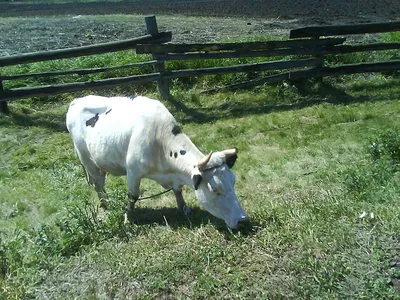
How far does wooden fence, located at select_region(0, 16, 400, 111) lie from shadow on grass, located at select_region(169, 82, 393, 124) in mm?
434

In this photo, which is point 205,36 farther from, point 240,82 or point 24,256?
point 24,256

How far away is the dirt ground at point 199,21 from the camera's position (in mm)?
16797

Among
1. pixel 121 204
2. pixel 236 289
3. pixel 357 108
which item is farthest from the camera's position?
pixel 357 108

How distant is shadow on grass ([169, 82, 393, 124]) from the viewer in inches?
391

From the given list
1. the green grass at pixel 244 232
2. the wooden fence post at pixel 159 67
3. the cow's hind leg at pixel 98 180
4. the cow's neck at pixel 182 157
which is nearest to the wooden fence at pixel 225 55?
the wooden fence post at pixel 159 67

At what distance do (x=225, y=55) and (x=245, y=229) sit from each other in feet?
20.7

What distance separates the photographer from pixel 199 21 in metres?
21.7

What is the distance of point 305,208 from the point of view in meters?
5.43

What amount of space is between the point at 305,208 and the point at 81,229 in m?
2.42

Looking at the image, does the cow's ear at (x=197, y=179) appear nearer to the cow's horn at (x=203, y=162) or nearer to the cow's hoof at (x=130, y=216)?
the cow's horn at (x=203, y=162)

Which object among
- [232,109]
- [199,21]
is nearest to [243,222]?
[232,109]

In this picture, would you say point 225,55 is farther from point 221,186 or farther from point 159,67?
point 221,186

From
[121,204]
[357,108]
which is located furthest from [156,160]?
[357,108]

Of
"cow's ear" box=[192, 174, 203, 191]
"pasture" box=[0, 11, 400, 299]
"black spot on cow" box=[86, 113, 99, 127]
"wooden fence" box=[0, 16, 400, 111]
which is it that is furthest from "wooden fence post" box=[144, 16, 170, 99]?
"cow's ear" box=[192, 174, 203, 191]
